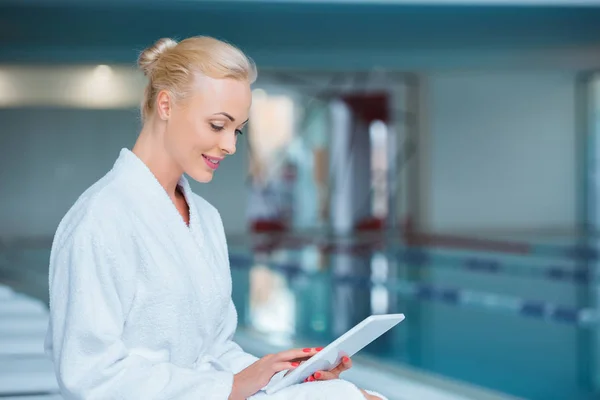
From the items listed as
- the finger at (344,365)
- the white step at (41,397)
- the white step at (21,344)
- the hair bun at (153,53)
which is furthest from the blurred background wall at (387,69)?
the finger at (344,365)

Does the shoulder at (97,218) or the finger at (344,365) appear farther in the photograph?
the finger at (344,365)

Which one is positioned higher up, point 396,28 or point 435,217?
point 396,28

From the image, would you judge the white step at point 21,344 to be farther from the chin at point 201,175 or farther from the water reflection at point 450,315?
the water reflection at point 450,315

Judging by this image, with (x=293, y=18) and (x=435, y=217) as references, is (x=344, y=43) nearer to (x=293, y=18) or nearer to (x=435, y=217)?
(x=293, y=18)

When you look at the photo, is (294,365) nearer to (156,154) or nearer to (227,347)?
(227,347)

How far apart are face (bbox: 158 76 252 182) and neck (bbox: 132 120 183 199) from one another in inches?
0.7

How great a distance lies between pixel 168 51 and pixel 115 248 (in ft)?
1.12

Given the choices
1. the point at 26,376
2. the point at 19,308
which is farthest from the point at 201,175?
the point at 19,308

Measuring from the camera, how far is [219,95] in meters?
1.42

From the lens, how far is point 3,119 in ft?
40.6

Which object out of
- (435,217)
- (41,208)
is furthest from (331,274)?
(435,217)

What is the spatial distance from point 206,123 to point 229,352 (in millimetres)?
473

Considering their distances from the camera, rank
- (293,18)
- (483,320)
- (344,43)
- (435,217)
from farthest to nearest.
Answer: (435,217), (344,43), (293,18), (483,320)

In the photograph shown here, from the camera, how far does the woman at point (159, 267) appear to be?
133cm
